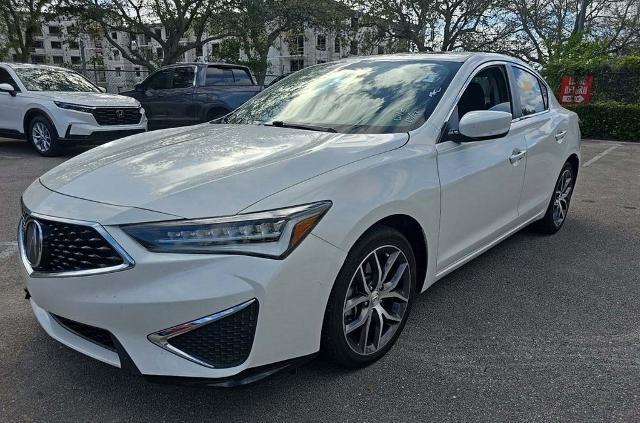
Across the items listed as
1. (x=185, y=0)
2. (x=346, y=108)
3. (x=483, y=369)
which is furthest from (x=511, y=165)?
(x=185, y=0)

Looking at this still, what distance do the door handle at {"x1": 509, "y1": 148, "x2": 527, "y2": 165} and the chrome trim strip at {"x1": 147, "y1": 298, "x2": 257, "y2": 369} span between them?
91.4 inches

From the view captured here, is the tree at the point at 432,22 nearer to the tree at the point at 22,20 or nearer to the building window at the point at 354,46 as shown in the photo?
the building window at the point at 354,46

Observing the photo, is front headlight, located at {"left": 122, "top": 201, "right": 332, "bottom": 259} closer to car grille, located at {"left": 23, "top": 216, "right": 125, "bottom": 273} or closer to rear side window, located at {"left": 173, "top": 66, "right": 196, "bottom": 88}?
car grille, located at {"left": 23, "top": 216, "right": 125, "bottom": 273}

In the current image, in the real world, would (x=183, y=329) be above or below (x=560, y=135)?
below

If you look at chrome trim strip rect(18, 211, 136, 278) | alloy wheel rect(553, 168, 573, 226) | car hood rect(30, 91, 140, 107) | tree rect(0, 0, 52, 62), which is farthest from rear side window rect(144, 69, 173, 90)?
tree rect(0, 0, 52, 62)

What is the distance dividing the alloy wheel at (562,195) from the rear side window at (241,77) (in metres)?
7.53

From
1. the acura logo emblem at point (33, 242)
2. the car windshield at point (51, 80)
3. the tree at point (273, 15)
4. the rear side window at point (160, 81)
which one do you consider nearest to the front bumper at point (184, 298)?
the acura logo emblem at point (33, 242)

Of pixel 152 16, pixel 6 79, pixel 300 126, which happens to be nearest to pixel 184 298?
pixel 300 126

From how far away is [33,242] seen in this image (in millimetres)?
2094

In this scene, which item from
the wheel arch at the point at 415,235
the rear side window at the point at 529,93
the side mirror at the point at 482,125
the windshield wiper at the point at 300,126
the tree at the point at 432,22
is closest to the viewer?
the wheel arch at the point at 415,235

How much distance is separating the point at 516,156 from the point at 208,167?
2277 mm

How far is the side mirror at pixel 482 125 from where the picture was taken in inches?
106

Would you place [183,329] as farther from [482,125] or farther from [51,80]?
[51,80]

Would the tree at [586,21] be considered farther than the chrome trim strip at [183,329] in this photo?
Yes
